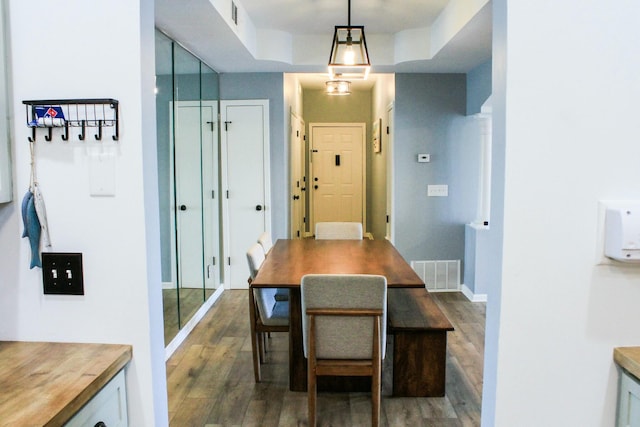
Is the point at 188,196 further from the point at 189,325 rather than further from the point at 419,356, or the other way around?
the point at 419,356

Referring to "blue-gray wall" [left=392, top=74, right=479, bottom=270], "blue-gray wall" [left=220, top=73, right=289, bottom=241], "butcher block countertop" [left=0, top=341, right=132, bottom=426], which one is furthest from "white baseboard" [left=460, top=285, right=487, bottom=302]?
"butcher block countertop" [left=0, top=341, right=132, bottom=426]

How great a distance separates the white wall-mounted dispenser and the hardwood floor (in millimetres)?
1708

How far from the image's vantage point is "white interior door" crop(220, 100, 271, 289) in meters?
5.06

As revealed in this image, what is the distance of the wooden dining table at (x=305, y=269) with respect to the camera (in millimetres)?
2643

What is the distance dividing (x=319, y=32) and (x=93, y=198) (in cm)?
382

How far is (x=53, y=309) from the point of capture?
1283mm

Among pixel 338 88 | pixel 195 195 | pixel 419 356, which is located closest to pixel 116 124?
pixel 419 356

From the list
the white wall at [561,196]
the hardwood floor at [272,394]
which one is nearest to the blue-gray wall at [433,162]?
the hardwood floor at [272,394]

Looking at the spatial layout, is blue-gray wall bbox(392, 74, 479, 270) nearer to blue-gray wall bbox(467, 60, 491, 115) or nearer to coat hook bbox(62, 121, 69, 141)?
blue-gray wall bbox(467, 60, 491, 115)

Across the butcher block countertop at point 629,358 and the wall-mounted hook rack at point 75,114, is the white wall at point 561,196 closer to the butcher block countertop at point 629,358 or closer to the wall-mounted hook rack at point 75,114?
the butcher block countertop at point 629,358

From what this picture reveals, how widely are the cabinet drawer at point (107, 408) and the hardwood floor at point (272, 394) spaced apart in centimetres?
141

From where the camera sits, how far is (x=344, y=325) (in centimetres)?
230

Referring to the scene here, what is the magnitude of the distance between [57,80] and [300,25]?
3446mm

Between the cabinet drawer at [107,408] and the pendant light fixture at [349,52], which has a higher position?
the pendant light fixture at [349,52]
